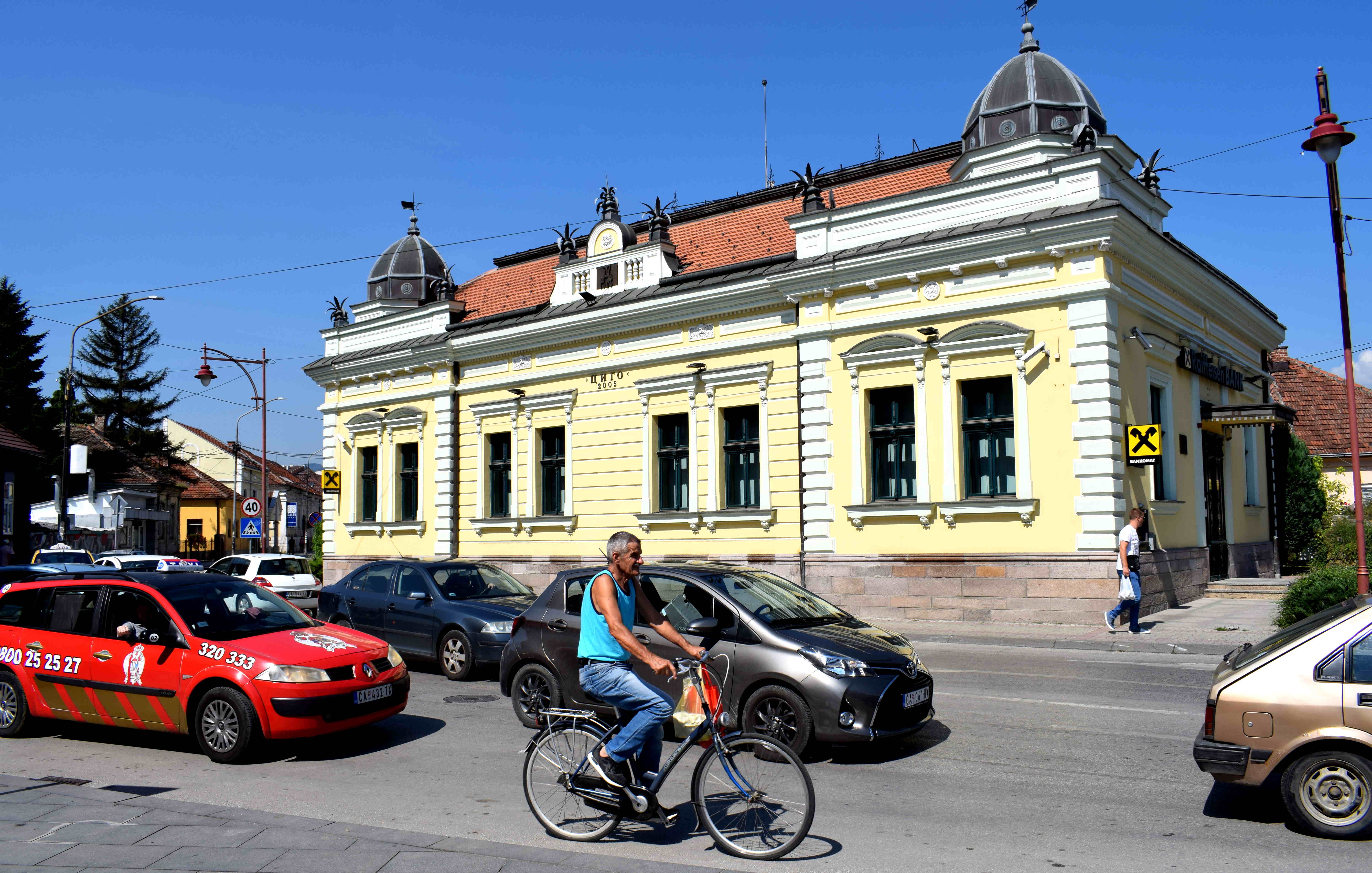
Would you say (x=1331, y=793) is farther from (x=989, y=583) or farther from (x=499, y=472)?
(x=499, y=472)

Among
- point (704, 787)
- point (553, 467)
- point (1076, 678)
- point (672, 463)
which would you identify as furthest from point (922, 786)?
point (553, 467)

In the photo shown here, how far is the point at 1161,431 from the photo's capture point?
1864cm

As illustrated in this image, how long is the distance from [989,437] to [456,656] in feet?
33.9

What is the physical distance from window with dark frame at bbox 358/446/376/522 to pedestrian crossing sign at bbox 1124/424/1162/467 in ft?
68.0

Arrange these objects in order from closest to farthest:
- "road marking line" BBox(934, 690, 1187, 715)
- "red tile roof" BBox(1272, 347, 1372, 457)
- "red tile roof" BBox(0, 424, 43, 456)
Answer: "road marking line" BBox(934, 690, 1187, 715) → "red tile roof" BBox(1272, 347, 1372, 457) → "red tile roof" BBox(0, 424, 43, 456)

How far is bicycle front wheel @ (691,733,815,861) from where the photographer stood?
555 cm

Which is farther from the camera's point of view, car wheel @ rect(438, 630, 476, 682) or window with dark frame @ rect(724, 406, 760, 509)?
window with dark frame @ rect(724, 406, 760, 509)

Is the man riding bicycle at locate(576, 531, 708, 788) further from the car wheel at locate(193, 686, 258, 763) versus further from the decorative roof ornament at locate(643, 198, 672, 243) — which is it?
the decorative roof ornament at locate(643, 198, 672, 243)

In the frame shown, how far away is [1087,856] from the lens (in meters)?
5.56

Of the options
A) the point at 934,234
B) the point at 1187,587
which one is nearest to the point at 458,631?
the point at 934,234

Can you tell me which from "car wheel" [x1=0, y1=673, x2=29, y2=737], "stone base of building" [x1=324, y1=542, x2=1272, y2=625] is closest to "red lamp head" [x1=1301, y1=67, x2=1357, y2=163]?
"stone base of building" [x1=324, y1=542, x2=1272, y2=625]

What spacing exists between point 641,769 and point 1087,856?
8.18 feet

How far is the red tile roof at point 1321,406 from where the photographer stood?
118 ft

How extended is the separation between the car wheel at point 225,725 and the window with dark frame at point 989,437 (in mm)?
13450
